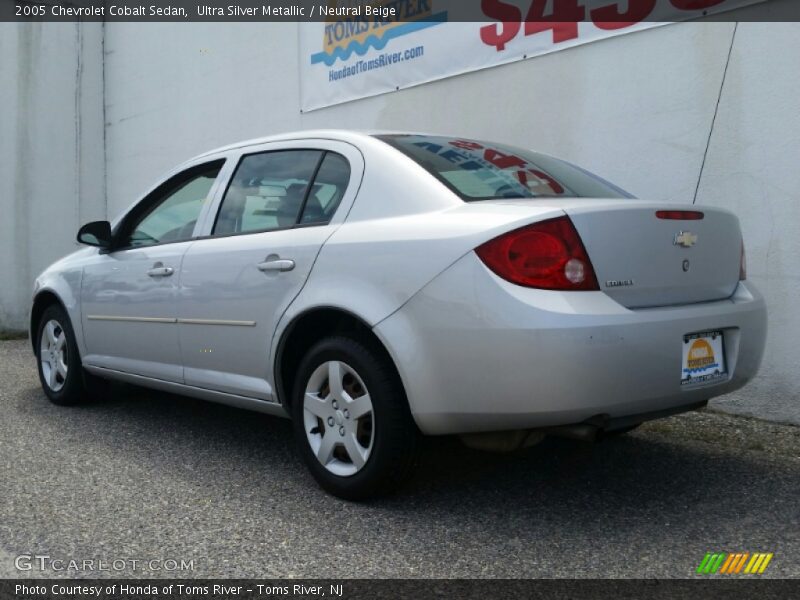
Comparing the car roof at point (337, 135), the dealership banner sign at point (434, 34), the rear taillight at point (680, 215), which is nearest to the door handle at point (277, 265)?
the car roof at point (337, 135)

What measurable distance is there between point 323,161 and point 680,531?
6.89 ft

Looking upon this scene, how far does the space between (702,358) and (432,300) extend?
1.03m

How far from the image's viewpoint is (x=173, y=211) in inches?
175

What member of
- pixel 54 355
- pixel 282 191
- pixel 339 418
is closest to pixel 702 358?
pixel 339 418

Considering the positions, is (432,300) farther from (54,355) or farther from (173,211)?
(54,355)

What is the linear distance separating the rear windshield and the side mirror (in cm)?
195

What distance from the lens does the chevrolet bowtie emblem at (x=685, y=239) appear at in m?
2.99

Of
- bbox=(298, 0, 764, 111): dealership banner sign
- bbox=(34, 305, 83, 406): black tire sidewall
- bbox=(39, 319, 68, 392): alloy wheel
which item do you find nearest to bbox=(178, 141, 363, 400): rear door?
bbox=(34, 305, 83, 406): black tire sidewall

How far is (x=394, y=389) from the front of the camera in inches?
119

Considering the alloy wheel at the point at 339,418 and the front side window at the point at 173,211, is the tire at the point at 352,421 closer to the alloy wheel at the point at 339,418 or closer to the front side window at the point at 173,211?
the alloy wheel at the point at 339,418

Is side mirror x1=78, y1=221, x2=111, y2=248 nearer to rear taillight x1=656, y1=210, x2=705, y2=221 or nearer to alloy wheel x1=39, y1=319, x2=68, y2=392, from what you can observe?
alloy wheel x1=39, y1=319, x2=68, y2=392

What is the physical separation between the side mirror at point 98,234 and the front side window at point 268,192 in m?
1.01

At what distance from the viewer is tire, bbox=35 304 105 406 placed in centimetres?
503

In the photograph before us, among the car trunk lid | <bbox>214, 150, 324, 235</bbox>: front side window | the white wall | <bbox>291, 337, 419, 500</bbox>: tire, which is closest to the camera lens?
the car trunk lid
